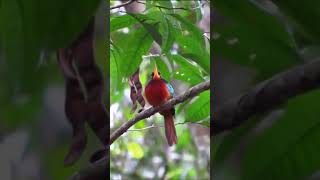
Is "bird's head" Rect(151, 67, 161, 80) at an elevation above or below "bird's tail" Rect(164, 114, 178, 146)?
above

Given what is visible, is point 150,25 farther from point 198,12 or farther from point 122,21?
point 198,12

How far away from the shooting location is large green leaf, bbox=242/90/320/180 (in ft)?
2.31

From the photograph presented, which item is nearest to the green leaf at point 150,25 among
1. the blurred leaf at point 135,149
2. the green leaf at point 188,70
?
the green leaf at point 188,70

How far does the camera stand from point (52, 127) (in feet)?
2.47

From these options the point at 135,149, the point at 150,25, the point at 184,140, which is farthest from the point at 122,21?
the point at 135,149

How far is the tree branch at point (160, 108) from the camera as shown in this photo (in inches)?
37.4

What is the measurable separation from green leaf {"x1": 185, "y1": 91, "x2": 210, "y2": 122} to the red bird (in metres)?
0.06

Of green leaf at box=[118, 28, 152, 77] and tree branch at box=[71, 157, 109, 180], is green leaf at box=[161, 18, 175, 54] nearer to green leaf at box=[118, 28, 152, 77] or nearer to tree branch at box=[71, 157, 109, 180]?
green leaf at box=[118, 28, 152, 77]

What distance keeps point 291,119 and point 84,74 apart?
338mm

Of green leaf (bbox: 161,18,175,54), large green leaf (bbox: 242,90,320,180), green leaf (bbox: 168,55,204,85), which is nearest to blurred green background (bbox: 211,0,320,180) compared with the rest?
large green leaf (bbox: 242,90,320,180)

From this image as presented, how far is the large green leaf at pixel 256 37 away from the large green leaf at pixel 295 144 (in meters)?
0.07

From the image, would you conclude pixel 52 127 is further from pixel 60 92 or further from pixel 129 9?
pixel 129 9

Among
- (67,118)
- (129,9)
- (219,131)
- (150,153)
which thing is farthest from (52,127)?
(150,153)

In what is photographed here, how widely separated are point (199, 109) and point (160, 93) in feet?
0.32
